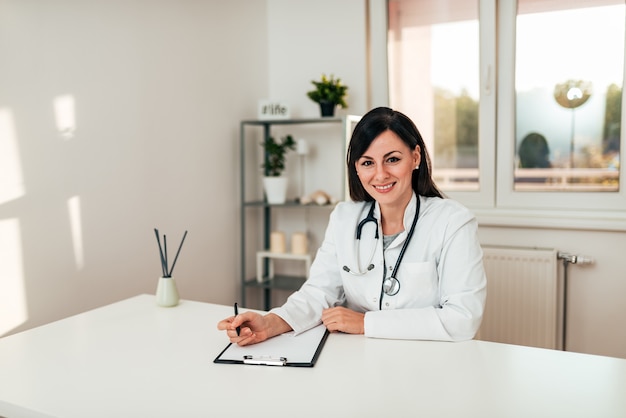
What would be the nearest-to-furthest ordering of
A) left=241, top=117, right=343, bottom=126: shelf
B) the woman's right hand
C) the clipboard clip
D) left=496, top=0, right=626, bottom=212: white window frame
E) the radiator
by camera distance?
1. the clipboard clip
2. the woman's right hand
3. the radiator
4. left=496, top=0, right=626, bottom=212: white window frame
5. left=241, top=117, right=343, bottom=126: shelf

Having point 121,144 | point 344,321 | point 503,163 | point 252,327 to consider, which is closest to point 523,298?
point 503,163

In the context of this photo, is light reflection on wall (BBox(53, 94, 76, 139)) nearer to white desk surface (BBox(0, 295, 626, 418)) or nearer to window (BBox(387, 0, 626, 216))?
white desk surface (BBox(0, 295, 626, 418))

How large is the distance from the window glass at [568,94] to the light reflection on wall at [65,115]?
217cm

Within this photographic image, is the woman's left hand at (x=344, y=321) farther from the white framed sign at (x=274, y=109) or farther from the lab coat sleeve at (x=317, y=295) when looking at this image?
the white framed sign at (x=274, y=109)

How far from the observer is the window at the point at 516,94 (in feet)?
9.39

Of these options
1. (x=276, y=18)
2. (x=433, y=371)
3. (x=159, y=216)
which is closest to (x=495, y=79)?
(x=276, y=18)

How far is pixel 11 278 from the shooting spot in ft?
6.72

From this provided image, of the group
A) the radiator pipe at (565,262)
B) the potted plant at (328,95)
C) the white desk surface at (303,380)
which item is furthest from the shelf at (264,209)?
the white desk surface at (303,380)

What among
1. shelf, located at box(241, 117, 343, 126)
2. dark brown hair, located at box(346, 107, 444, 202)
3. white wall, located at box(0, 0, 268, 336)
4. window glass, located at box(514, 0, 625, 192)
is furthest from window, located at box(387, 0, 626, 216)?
dark brown hair, located at box(346, 107, 444, 202)

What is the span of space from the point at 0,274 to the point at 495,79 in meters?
2.47

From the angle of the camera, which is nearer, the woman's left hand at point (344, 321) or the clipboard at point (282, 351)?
the clipboard at point (282, 351)

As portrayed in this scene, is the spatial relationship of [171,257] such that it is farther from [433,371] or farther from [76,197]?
[433,371]

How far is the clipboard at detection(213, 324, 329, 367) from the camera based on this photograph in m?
1.37

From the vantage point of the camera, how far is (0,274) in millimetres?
2012
